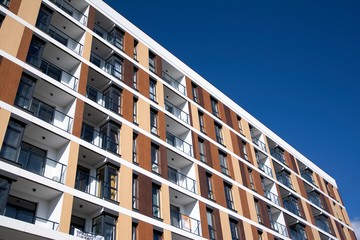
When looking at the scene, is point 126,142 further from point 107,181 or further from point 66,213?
point 66,213

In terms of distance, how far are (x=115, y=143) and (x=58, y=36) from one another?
9381 mm

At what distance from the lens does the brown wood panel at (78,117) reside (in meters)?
24.3

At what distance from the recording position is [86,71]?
27.9m

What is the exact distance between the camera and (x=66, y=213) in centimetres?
2069

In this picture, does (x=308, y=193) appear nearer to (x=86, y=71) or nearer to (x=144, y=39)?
(x=144, y=39)

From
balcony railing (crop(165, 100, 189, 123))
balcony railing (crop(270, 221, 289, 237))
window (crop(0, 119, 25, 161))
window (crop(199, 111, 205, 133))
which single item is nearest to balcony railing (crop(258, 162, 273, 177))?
balcony railing (crop(270, 221, 289, 237))

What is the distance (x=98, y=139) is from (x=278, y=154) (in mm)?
26563

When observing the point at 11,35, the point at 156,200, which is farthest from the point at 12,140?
the point at 156,200

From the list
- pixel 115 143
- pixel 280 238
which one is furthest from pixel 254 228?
pixel 115 143

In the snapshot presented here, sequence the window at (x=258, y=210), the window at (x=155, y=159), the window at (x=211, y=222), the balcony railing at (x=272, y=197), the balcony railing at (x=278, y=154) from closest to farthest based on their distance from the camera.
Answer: the window at (x=155, y=159) < the window at (x=211, y=222) < the window at (x=258, y=210) < the balcony railing at (x=272, y=197) < the balcony railing at (x=278, y=154)

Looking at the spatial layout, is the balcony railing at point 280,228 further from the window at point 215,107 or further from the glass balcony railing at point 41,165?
the glass balcony railing at point 41,165

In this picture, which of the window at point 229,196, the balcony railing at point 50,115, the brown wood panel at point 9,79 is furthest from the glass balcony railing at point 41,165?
the window at point 229,196

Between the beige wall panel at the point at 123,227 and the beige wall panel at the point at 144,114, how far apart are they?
773 cm

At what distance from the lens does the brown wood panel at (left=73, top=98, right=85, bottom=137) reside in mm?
24258
